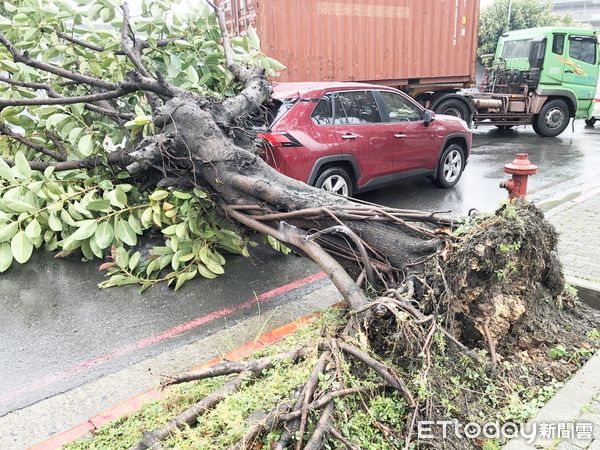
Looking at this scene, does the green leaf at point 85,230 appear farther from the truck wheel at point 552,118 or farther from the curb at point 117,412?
A: the truck wheel at point 552,118

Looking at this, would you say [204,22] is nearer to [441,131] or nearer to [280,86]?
[280,86]

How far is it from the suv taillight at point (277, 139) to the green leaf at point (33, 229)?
2.57m

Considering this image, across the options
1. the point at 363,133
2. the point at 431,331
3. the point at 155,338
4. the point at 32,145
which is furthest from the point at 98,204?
the point at 363,133

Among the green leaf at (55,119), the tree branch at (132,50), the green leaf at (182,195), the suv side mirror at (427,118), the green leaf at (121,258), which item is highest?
the tree branch at (132,50)

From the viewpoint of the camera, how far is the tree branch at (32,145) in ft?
18.2

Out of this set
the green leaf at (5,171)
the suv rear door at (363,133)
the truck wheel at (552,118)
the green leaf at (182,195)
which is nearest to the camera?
the green leaf at (182,195)

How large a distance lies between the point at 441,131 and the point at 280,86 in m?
2.90

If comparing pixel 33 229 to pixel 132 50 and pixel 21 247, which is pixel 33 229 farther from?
pixel 132 50

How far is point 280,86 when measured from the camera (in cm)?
693

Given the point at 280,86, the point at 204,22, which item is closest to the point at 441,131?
the point at 280,86

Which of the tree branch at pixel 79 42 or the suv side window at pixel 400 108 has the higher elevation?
the tree branch at pixel 79 42

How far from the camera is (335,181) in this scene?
269 inches

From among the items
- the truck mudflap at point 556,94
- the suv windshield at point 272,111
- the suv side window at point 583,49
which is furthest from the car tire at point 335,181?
the suv side window at point 583,49

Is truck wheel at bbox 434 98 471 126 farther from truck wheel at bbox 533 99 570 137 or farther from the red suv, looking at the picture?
the red suv
